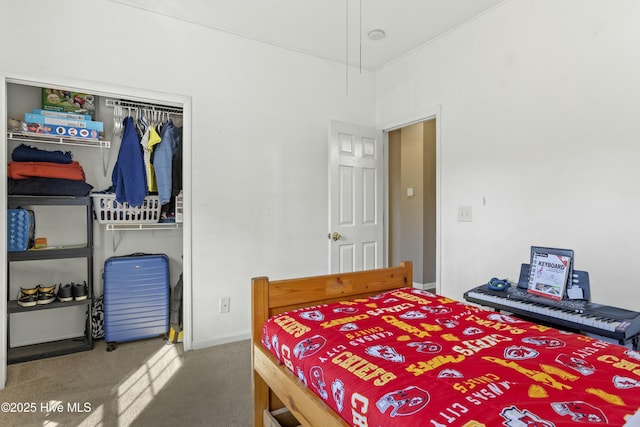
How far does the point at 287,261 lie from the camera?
329 cm

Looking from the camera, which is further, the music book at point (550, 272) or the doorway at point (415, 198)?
the doorway at point (415, 198)

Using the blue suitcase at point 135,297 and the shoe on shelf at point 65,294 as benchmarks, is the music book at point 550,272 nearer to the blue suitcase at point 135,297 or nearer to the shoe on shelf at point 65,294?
the blue suitcase at point 135,297

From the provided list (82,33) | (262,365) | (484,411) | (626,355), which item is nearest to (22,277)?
(82,33)

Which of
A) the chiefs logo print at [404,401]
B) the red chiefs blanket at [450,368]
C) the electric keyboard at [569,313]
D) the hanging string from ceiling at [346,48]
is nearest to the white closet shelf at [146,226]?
the red chiefs blanket at [450,368]

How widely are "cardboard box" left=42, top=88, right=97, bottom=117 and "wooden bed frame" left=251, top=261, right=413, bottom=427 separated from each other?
7.79 ft

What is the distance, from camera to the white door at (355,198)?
322 centimetres

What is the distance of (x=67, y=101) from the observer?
280 centimetres

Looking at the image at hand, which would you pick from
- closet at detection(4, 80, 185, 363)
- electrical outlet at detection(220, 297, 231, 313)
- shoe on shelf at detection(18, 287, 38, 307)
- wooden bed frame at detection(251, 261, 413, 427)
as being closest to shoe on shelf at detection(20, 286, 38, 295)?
shoe on shelf at detection(18, 287, 38, 307)

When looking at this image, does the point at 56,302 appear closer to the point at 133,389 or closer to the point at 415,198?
Result: the point at 133,389

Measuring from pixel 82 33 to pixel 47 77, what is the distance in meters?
0.41

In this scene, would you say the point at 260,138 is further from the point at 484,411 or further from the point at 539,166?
the point at 484,411

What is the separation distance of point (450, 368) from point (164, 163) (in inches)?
107

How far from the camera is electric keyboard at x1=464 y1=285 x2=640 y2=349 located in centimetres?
155

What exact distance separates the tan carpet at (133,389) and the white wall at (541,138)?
6.33ft
